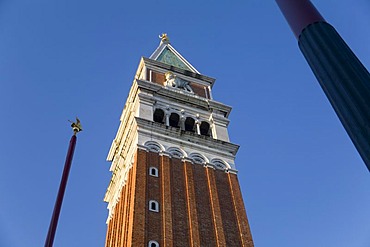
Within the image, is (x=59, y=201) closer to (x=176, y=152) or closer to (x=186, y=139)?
(x=176, y=152)

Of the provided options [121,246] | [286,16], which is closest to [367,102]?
[286,16]

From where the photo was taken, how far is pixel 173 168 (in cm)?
3512

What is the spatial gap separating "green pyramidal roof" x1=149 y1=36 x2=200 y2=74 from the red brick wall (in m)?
16.3

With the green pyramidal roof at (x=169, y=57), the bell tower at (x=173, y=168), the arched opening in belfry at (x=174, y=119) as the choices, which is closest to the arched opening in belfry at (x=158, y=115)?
the bell tower at (x=173, y=168)

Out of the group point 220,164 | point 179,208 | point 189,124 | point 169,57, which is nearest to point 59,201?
point 179,208

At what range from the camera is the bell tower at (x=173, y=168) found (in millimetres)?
30234

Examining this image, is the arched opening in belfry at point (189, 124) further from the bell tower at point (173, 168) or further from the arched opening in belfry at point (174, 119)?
the arched opening in belfry at point (174, 119)

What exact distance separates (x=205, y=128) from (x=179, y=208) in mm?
10756

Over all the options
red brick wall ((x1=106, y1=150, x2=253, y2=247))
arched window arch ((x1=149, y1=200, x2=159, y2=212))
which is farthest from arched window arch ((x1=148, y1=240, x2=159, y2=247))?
arched window arch ((x1=149, y1=200, x2=159, y2=212))

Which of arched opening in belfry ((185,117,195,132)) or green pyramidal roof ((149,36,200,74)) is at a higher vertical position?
green pyramidal roof ((149,36,200,74))

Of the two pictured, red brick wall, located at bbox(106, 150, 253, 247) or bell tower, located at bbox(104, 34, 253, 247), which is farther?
bell tower, located at bbox(104, 34, 253, 247)

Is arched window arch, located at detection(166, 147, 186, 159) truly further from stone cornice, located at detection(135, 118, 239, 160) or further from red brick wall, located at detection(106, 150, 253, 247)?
stone cornice, located at detection(135, 118, 239, 160)

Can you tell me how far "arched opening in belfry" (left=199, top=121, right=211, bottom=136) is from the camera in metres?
41.0

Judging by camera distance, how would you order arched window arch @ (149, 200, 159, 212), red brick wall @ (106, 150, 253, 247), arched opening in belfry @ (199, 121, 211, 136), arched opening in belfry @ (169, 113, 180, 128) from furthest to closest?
arched opening in belfry @ (199, 121, 211, 136) < arched opening in belfry @ (169, 113, 180, 128) < arched window arch @ (149, 200, 159, 212) < red brick wall @ (106, 150, 253, 247)
